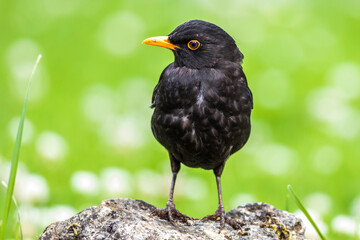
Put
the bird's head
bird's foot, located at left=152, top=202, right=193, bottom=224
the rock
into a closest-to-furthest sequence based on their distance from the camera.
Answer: the rock, bird's foot, located at left=152, top=202, right=193, bottom=224, the bird's head

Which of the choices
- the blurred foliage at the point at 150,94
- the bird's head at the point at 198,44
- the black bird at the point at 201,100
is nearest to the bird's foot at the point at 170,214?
the black bird at the point at 201,100

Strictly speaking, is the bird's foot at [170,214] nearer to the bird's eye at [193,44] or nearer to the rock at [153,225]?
the rock at [153,225]

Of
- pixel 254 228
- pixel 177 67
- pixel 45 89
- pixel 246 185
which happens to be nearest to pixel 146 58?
pixel 45 89

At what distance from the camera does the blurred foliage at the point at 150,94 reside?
22.4 feet

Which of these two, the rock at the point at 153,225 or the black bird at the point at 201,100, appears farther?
the black bird at the point at 201,100

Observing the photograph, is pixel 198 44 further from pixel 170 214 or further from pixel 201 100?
pixel 170 214

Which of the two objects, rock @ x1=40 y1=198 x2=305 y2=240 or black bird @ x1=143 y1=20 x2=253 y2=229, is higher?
black bird @ x1=143 y1=20 x2=253 y2=229

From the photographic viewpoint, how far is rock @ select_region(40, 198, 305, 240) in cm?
373

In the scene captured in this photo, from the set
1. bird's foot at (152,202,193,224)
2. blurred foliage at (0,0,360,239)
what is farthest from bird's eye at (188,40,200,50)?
blurred foliage at (0,0,360,239)

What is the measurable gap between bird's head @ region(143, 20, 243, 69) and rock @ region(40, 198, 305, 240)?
995 millimetres

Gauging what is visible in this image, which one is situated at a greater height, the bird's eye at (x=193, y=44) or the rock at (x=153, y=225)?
the bird's eye at (x=193, y=44)

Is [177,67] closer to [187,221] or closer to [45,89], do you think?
[187,221]

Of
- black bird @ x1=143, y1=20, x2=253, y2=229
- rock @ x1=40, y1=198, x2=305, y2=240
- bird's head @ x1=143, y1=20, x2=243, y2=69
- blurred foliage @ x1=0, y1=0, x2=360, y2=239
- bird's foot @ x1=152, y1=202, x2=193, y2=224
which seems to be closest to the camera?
rock @ x1=40, y1=198, x2=305, y2=240

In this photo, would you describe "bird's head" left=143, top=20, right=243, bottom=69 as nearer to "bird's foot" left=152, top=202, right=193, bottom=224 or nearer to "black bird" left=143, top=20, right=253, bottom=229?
"black bird" left=143, top=20, right=253, bottom=229
